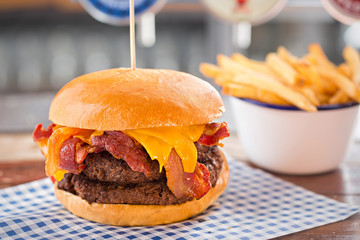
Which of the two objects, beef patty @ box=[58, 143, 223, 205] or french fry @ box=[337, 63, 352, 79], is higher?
french fry @ box=[337, 63, 352, 79]

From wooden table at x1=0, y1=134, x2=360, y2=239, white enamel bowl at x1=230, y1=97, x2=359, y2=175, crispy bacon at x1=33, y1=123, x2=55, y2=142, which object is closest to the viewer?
wooden table at x1=0, y1=134, x2=360, y2=239

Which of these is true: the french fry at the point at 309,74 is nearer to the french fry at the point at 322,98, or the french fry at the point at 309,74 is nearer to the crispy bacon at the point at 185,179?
the french fry at the point at 322,98

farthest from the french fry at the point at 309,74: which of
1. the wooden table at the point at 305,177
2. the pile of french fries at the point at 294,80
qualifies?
the wooden table at the point at 305,177

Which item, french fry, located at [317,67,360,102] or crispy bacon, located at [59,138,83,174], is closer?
crispy bacon, located at [59,138,83,174]

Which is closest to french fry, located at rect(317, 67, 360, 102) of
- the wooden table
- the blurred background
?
the wooden table

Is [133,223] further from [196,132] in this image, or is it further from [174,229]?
[196,132]

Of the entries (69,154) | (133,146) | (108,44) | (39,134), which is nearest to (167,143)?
(133,146)

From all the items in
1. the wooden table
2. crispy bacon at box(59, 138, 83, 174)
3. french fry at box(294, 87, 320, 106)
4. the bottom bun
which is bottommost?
the wooden table

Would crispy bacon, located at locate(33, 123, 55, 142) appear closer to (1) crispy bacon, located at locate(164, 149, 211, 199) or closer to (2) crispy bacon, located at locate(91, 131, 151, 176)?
(2) crispy bacon, located at locate(91, 131, 151, 176)

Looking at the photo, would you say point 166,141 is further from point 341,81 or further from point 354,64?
point 354,64
